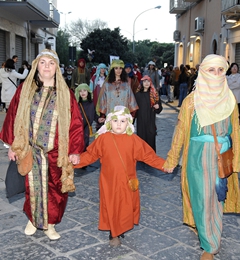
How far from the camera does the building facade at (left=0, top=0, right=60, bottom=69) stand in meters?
17.6

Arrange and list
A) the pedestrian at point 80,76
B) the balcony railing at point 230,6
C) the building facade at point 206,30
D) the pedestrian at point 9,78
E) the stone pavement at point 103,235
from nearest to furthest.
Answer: the stone pavement at point 103,235 → the pedestrian at point 9,78 → the pedestrian at point 80,76 → the balcony railing at point 230,6 → the building facade at point 206,30

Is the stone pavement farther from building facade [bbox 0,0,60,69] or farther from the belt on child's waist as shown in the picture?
building facade [bbox 0,0,60,69]

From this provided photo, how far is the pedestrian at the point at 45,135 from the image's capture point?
151 inches

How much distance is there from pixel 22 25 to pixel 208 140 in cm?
1947

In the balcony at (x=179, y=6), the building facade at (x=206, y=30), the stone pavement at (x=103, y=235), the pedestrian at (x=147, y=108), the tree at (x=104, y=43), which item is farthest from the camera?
the tree at (x=104, y=43)

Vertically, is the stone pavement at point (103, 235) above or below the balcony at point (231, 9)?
below

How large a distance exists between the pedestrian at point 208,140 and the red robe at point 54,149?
1046 mm

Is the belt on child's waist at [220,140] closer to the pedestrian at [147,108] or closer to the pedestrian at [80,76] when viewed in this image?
the pedestrian at [147,108]

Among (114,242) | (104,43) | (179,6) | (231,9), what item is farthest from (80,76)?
(104,43)

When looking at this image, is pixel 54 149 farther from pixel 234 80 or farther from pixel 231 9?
pixel 231 9

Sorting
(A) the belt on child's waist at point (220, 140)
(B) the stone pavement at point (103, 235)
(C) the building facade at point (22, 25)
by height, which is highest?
(C) the building facade at point (22, 25)

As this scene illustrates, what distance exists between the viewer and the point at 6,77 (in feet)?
40.3

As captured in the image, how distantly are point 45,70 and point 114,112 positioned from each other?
760 mm

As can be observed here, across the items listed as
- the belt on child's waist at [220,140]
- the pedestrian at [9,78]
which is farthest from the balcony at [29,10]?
the belt on child's waist at [220,140]
